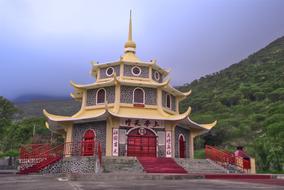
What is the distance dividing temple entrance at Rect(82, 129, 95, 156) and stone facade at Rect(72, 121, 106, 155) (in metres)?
0.29

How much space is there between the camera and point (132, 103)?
26406 millimetres

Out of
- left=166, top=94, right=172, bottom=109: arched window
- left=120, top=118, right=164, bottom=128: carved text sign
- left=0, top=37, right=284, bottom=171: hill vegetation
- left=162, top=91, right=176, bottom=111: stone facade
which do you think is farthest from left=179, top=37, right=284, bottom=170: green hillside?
left=120, top=118, right=164, bottom=128: carved text sign

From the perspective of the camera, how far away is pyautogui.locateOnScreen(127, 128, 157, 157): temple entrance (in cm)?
2516

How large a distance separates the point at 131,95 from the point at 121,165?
6.82m

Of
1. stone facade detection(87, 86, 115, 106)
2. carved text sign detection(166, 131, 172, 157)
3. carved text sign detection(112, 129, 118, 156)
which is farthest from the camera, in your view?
stone facade detection(87, 86, 115, 106)

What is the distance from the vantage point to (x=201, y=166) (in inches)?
897

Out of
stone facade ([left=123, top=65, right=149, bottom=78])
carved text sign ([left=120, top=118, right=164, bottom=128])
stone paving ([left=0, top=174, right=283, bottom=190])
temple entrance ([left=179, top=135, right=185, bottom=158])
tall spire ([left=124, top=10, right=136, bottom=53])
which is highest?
tall spire ([left=124, top=10, right=136, bottom=53])

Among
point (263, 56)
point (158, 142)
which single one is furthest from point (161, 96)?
point (263, 56)

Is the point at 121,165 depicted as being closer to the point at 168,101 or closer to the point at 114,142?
the point at 114,142

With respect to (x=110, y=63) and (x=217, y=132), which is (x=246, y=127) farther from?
(x=110, y=63)

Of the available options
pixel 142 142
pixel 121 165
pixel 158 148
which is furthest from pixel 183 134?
pixel 121 165

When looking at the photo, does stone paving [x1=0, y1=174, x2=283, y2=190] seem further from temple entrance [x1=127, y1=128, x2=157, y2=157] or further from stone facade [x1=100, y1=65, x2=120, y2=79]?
stone facade [x1=100, y1=65, x2=120, y2=79]

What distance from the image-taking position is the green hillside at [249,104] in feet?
98.1

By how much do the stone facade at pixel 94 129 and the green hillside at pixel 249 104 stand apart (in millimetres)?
11279
